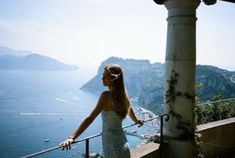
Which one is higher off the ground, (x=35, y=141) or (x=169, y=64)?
(x=169, y=64)

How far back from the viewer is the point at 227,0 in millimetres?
4824

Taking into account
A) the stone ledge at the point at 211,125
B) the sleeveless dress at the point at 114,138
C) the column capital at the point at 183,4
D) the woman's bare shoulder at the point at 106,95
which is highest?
the column capital at the point at 183,4

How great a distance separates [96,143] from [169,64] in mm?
72996

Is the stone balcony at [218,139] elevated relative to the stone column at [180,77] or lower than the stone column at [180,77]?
lower

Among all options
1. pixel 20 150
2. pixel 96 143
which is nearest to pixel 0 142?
pixel 20 150

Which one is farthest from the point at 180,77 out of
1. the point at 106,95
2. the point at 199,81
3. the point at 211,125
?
the point at 199,81

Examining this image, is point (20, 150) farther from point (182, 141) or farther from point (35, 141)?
point (182, 141)

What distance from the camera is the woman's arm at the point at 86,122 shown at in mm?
2051

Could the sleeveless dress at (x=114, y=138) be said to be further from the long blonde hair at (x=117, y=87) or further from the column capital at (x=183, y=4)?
the column capital at (x=183, y=4)

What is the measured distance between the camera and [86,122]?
2.15 metres

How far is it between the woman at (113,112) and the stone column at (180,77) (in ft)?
6.91

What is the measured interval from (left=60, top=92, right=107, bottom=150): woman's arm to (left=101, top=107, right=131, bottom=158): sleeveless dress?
6.4 inches

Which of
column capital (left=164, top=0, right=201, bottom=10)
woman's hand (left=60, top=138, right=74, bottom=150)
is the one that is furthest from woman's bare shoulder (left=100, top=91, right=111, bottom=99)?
column capital (left=164, top=0, right=201, bottom=10)

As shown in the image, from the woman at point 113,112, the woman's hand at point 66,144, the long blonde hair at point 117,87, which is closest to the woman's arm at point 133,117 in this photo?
the woman at point 113,112
